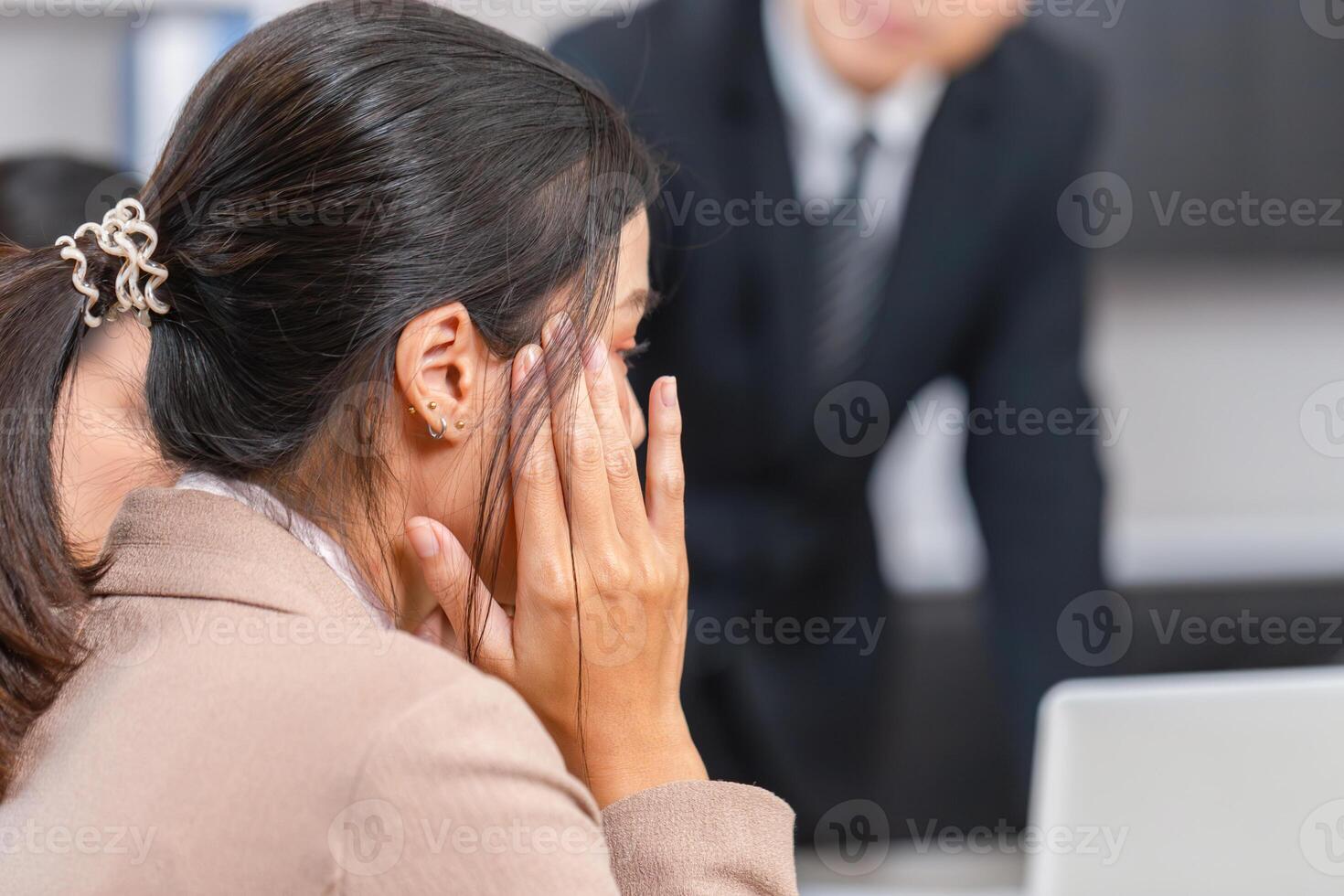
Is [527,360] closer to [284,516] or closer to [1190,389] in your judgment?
[284,516]

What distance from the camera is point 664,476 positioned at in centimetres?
93

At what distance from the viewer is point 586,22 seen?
1717mm

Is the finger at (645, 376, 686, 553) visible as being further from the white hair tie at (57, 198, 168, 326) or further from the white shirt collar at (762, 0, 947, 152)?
the white shirt collar at (762, 0, 947, 152)

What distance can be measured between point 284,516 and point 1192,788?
673 millimetres

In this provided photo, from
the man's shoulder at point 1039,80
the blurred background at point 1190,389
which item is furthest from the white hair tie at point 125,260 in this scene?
the blurred background at point 1190,389

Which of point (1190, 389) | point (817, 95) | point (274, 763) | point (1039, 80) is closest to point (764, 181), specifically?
point (817, 95)

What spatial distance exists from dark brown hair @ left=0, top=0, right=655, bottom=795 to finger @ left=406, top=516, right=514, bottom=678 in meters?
0.01

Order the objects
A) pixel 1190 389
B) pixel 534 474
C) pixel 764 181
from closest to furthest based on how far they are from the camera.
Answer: pixel 534 474 → pixel 764 181 → pixel 1190 389

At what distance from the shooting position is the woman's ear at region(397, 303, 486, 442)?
813 millimetres

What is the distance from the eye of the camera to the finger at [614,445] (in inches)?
34.4

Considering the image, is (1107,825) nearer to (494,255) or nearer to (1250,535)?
(494,255)

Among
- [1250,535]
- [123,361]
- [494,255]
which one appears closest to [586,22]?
[123,361]

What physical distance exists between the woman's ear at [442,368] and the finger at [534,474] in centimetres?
3

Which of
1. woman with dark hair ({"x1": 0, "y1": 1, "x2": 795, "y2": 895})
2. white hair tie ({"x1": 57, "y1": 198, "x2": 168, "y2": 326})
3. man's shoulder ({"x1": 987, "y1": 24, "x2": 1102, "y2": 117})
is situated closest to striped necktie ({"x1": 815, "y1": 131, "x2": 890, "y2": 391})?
man's shoulder ({"x1": 987, "y1": 24, "x2": 1102, "y2": 117})
